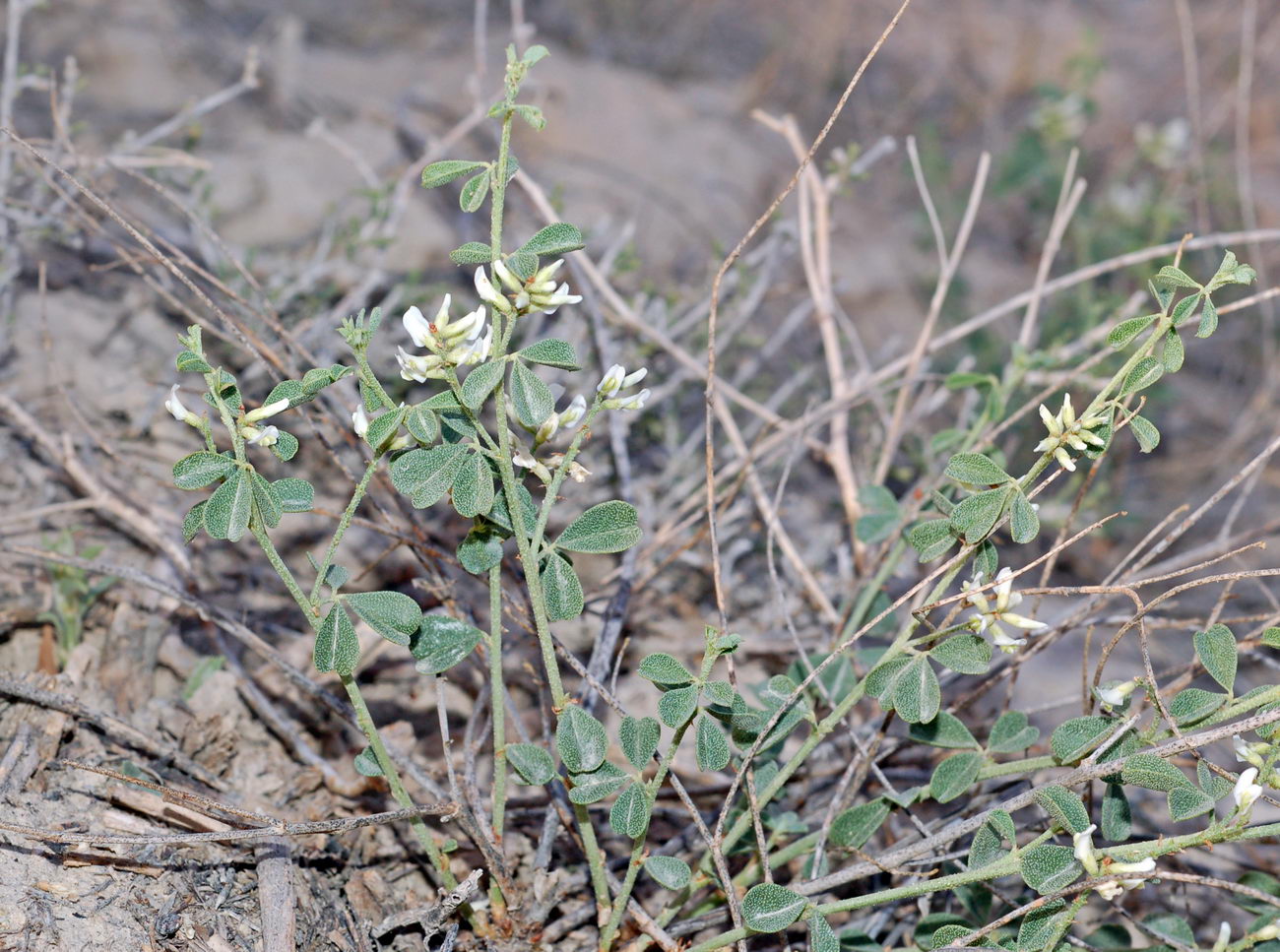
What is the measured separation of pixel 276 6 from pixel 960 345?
→ 3169 mm

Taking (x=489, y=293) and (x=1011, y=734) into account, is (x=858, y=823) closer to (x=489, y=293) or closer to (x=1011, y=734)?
(x=1011, y=734)

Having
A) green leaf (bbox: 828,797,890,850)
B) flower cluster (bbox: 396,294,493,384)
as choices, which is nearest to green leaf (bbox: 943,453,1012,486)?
green leaf (bbox: 828,797,890,850)

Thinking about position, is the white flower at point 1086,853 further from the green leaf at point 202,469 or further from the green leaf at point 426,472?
the green leaf at point 202,469

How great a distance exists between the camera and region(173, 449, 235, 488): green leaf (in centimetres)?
120


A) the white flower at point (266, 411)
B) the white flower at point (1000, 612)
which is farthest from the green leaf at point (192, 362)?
the white flower at point (1000, 612)

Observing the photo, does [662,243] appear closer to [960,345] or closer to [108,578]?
[960,345]

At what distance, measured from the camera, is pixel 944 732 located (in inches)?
57.7

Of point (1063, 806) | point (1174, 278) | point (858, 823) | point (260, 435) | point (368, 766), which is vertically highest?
point (1174, 278)

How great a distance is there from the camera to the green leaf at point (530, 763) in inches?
51.7

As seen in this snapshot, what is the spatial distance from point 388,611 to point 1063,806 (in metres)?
0.84

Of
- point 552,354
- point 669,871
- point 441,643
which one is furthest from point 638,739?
point 552,354

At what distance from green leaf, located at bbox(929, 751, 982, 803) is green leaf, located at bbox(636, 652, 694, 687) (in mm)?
412

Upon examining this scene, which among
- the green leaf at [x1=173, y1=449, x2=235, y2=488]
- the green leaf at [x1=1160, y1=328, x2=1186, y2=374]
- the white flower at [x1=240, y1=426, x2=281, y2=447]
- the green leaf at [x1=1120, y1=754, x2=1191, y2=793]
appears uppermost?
the green leaf at [x1=1160, y1=328, x2=1186, y2=374]

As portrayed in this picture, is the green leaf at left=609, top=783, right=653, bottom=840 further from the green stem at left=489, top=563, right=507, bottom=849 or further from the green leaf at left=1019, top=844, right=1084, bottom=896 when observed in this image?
the green leaf at left=1019, top=844, right=1084, bottom=896
